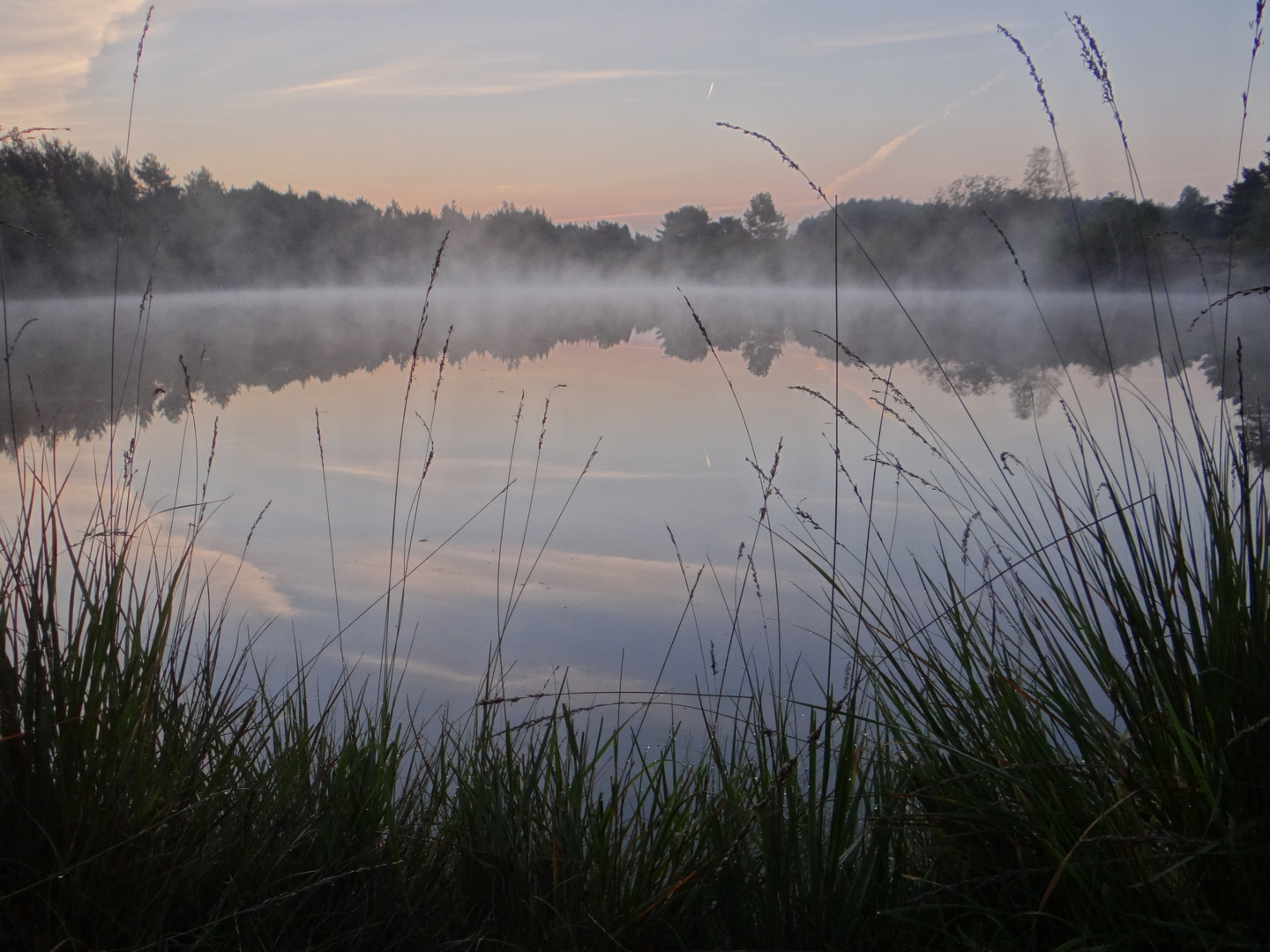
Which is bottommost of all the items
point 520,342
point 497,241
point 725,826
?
point 725,826

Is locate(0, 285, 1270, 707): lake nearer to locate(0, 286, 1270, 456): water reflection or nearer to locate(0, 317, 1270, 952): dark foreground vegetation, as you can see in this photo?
locate(0, 286, 1270, 456): water reflection

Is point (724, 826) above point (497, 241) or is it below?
below

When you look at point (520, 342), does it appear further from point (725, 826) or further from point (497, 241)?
point (497, 241)

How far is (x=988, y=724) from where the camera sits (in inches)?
38.1

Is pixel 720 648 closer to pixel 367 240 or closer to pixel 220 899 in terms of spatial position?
pixel 220 899

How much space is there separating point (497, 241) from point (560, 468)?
22.6m

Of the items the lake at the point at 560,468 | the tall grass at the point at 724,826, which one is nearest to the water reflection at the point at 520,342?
the lake at the point at 560,468

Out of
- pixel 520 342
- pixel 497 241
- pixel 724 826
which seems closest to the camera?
pixel 724 826

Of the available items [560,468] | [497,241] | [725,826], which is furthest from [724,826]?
[497,241]

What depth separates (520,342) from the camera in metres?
9.45

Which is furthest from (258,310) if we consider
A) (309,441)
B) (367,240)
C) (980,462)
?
(980,462)

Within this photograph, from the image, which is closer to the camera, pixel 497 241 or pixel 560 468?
pixel 560 468

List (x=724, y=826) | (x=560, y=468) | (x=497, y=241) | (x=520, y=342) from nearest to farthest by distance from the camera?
(x=724, y=826), (x=560, y=468), (x=520, y=342), (x=497, y=241)

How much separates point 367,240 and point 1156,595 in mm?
25386
